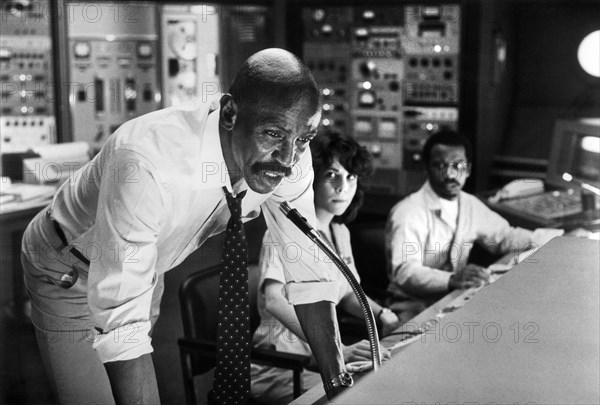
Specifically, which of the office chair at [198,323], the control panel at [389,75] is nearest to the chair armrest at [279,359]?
the office chair at [198,323]

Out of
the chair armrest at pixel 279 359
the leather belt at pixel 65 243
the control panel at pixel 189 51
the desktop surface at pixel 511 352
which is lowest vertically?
the chair armrest at pixel 279 359

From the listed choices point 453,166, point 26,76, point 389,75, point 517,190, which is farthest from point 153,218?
point 26,76

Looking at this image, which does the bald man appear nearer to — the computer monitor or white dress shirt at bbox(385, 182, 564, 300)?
A: white dress shirt at bbox(385, 182, 564, 300)

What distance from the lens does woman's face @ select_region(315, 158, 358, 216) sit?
236 centimetres

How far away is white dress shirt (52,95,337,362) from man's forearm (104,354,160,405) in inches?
1.0

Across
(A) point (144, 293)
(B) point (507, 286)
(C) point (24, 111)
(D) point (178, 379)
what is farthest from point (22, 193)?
(B) point (507, 286)

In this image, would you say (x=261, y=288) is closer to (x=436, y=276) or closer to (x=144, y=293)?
(x=436, y=276)

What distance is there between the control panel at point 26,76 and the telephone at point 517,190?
3047mm

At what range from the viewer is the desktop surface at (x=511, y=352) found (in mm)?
623

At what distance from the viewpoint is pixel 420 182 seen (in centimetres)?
521

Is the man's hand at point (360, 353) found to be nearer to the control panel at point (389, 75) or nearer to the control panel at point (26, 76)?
the control panel at point (389, 75)

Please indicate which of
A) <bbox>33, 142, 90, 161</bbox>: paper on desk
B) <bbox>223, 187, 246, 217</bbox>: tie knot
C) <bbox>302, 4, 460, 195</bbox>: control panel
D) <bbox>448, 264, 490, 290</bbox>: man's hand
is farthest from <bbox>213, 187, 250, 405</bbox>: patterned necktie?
<bbox>302, 4, 460, 195</bbox>: control panel

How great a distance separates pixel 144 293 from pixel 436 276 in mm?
1412

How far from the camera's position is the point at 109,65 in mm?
5527
